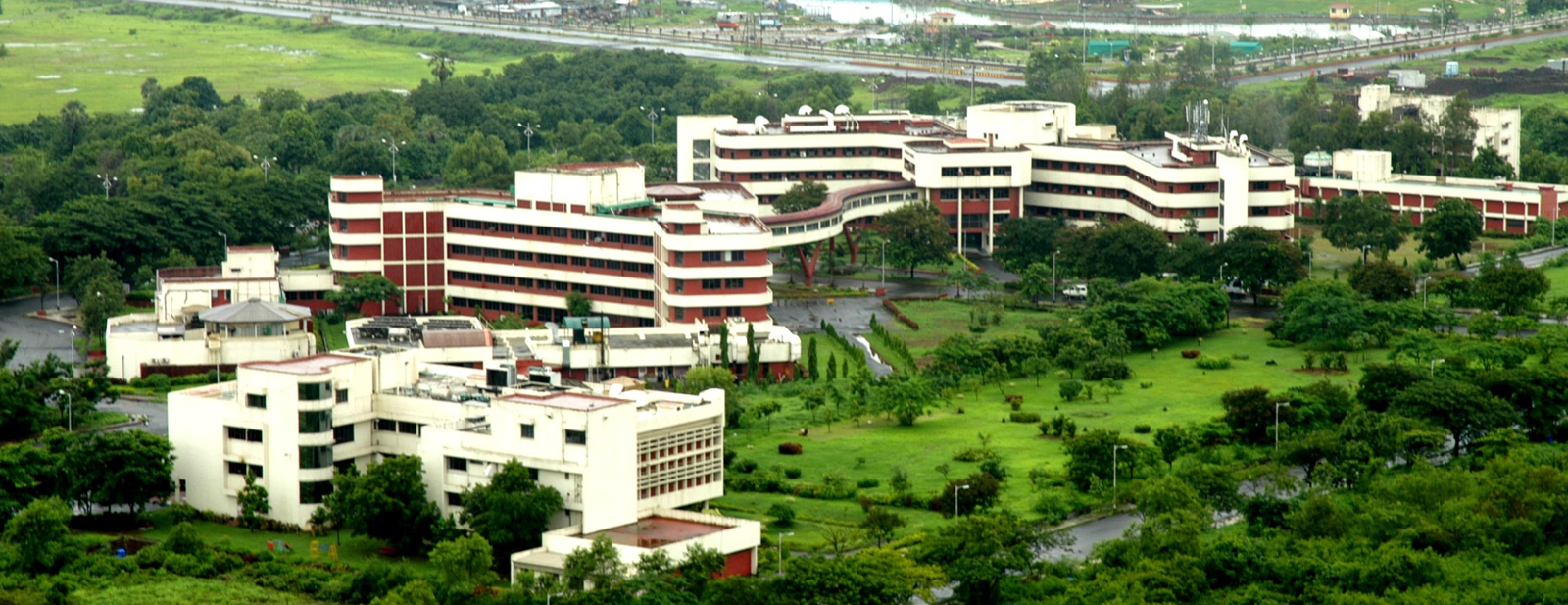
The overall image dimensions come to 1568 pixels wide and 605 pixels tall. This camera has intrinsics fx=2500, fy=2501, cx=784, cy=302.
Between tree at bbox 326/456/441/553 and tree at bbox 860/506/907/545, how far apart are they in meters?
10.5

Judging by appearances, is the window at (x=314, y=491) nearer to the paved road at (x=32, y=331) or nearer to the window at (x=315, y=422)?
the window at (x=315, y=422)

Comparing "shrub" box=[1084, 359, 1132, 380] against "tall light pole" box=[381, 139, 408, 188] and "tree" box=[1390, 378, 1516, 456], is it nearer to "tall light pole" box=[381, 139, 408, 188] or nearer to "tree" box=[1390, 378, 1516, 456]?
"tree" box=[1390, 378, 1516, 456]

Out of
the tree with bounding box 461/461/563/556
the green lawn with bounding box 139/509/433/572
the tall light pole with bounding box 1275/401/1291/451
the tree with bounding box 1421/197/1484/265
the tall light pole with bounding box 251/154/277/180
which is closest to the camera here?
the tree with bounding box 461/461/563/556

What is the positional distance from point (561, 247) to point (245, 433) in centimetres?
2771

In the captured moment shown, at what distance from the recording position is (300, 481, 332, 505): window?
63750 millimetres

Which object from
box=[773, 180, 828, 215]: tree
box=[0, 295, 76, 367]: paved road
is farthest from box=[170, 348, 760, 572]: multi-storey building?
box=[773, 180, 828, 215]: tree

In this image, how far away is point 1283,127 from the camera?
132 m

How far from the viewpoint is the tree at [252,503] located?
63.4 m

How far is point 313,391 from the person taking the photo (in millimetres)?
63781

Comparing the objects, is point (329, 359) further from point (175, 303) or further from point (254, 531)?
point (175, 303)

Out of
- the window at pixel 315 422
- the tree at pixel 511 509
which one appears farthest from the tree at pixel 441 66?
the tree at pixel 511 509

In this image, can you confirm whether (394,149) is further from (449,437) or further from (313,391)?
(449,437)

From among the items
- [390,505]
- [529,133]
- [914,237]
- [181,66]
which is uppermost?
[181,66]

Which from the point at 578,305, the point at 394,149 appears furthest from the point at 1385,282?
the point at 394,149
